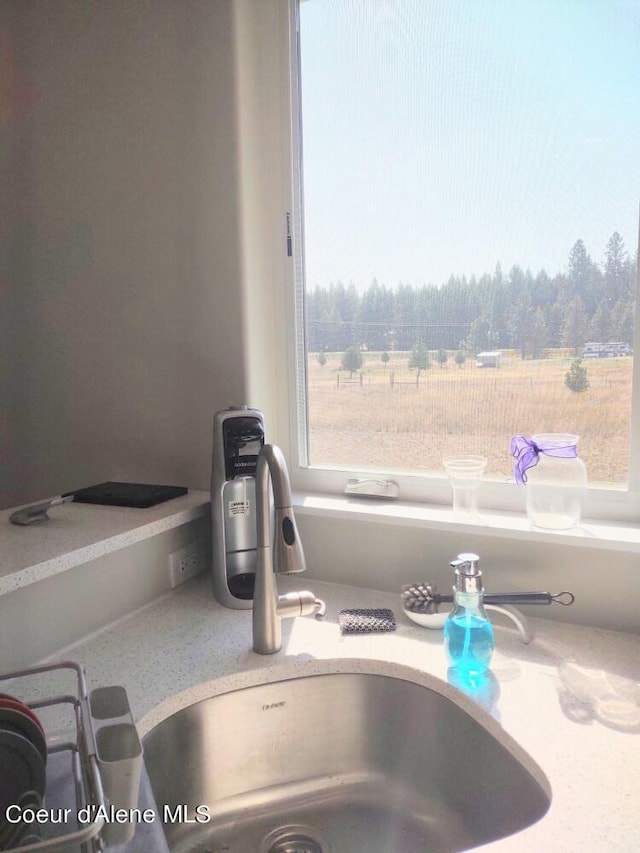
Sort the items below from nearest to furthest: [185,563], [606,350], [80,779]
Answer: [80,779], [606,350], [185,563]

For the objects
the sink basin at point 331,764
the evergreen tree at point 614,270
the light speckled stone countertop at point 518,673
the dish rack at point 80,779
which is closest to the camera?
the dish rack at point 80,779

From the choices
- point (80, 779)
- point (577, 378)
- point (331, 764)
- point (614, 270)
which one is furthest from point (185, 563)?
point (614, 270)

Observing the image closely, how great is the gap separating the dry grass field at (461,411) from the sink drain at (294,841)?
76cm

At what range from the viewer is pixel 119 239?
5.28ft

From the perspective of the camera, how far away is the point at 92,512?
4.53 ft

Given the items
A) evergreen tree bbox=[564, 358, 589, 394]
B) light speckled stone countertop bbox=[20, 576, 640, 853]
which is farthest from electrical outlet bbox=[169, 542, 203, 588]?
evergreen tree bbox=[564, 358, 589, 394]

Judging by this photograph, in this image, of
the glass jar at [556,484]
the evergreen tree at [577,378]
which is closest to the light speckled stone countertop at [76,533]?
the glass jar at [556,484]

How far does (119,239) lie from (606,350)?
1178 millimetres

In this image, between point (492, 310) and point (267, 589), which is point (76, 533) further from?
point (492, 310)

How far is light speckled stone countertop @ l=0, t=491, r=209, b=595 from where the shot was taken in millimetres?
1058

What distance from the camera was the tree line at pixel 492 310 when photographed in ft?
4.07

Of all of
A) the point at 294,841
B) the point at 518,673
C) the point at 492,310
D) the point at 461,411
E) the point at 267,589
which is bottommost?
the point at 294,841

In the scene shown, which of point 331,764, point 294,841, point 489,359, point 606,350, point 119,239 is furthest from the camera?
point 119,239

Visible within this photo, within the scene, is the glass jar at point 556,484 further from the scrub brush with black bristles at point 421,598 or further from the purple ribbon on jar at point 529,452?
the scrub brush with black bristles at point 421,598
